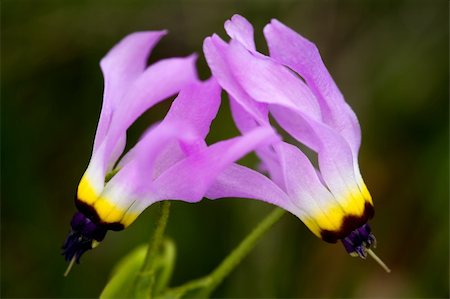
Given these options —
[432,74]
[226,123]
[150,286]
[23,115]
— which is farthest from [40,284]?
[432,74]

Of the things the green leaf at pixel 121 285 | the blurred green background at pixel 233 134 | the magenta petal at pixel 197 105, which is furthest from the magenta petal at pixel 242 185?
the blurred green background at pixel 233 134

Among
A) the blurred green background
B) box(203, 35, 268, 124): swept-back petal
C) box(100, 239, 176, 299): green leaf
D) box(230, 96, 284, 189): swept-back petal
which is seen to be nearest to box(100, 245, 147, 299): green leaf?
box(100, 239, 176, 299): green leaf

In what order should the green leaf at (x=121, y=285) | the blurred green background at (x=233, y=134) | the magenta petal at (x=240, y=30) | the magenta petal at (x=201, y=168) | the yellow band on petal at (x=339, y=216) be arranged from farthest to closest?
the blurred green background at (x=233, y=134) < the green leaf at (x=121, y=285) < the yellow band on petal at (x=339, y=216) < the magenta petal at (x=240, y=30) < the magenta petal at (x=201, y=168)

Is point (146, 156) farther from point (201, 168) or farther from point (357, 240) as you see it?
point (357, 240)

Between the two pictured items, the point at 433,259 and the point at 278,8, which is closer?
the point at 433,259

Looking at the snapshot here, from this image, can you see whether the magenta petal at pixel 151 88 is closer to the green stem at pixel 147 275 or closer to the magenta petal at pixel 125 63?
the magenta petal at pixel 125 63

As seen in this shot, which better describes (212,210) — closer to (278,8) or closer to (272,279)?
(272,279)
